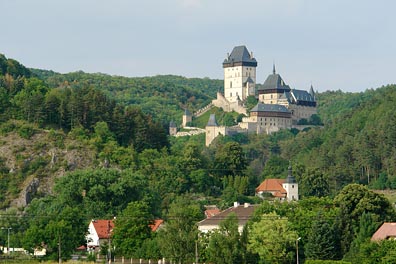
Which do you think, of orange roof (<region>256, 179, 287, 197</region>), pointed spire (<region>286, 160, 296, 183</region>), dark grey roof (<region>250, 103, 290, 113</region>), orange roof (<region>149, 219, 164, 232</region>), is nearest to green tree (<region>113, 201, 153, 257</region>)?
orange roof (<region>149, 219, 164, 232</region>)

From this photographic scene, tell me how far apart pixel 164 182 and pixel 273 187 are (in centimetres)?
1404

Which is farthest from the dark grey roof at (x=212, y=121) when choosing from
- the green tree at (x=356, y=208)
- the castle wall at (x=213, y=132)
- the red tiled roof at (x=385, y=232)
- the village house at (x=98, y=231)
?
the red tiled roof at (x=385, y=232)

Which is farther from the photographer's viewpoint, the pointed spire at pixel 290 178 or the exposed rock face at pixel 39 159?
the pointed spire at pixel 290 178

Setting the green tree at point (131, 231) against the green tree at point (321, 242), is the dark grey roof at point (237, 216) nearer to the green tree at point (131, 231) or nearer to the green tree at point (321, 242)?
the green tree at point (131, 231)

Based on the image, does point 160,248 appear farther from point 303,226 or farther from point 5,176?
point 5,176

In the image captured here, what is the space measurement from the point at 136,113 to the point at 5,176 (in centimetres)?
2370

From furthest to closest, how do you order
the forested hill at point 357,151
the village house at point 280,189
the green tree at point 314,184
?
1. the forested hill at point 357,151
2. the village house at point 280,189
3. the green tree at point 314,184

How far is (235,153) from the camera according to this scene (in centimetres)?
13475

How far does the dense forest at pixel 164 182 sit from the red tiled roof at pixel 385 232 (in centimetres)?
72

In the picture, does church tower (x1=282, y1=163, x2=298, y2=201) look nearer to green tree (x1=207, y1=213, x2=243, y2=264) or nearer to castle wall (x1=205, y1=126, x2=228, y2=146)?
green tree (x1=207, y1=213, x2=243, y2=264)

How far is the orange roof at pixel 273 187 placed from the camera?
129500 mm

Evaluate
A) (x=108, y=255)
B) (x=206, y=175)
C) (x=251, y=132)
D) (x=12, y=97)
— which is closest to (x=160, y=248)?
→ (x=108, y=255)

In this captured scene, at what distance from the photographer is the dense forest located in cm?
8131

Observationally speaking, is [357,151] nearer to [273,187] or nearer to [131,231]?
[273,187]
